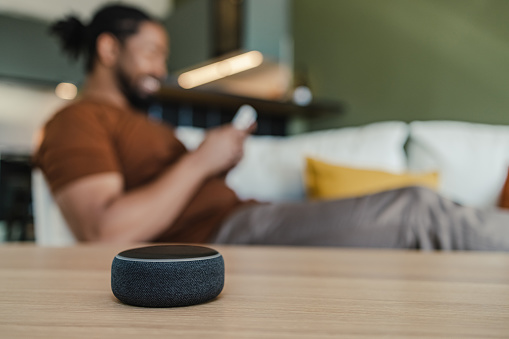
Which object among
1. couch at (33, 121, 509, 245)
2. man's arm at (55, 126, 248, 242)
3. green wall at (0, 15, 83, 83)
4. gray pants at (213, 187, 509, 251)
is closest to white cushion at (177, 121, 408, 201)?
couch at (33, 121, 509, 245)

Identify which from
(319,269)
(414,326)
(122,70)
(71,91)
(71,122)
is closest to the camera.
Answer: (414,326)

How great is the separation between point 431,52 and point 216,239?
2.04 metres

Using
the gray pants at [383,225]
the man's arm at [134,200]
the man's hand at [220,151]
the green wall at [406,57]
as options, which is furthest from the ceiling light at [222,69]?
the gray pants at [383,225]

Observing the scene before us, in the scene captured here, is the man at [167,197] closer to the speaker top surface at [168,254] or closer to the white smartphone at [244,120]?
the white smartphone at [244,120]

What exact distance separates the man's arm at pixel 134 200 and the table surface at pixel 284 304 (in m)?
0.51

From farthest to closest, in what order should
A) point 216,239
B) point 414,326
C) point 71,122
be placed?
point 71,122 → point 216,239 → point 414,326

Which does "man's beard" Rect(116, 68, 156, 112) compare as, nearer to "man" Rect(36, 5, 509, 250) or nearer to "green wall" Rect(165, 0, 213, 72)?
"man" Rect(36, 5, 509, 250)

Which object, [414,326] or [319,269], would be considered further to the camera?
[319,269]

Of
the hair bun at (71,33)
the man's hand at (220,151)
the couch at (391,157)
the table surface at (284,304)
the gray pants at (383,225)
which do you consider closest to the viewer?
the table surface at (284,304)

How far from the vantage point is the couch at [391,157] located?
1810mm

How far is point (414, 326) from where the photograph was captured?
262 mm

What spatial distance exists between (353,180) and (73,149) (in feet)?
3.40

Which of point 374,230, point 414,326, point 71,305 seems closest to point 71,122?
point 374,230

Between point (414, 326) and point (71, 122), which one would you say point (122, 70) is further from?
point (414, 326)
